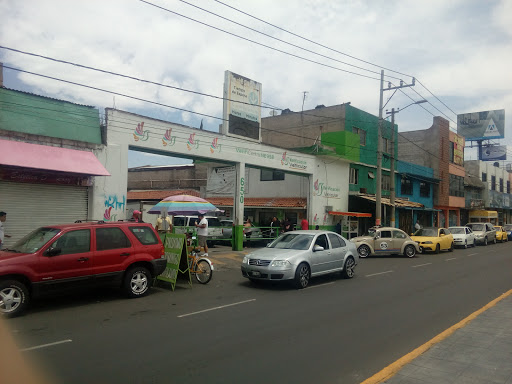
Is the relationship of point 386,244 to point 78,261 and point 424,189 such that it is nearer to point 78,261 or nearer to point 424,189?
point 78,261

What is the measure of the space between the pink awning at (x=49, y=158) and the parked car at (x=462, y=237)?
75.4 feet

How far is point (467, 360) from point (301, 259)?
228 inches

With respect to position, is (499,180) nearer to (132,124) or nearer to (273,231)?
(273,231)

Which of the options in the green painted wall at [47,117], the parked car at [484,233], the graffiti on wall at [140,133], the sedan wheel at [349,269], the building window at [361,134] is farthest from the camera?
the parked car at [484,233]

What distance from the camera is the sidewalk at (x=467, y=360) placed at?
4.39m

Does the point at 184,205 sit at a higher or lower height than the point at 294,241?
higher

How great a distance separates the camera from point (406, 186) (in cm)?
3534

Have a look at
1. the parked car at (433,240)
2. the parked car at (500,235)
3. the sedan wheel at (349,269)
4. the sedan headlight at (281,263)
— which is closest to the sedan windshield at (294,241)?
the sedan headlight at (281,263)

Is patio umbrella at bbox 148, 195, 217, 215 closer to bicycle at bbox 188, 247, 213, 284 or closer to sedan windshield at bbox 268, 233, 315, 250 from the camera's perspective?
bicycle at bbox 188, 247, 213, 284

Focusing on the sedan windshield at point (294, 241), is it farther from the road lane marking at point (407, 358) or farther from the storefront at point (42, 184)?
the storefront at point (42, 184)

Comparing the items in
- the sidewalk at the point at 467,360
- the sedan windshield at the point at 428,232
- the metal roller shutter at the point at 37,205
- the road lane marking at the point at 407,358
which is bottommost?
the road lane marking at the point at 407,358

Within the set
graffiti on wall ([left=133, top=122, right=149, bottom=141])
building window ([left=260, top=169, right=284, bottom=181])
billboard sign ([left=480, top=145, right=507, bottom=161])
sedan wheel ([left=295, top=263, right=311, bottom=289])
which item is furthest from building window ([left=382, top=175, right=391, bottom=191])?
billboard sign ([left=480, top=145, right=507, bottom=161])

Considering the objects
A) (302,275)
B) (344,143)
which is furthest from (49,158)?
(344,143)

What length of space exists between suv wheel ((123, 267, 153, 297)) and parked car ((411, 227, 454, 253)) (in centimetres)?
1703
